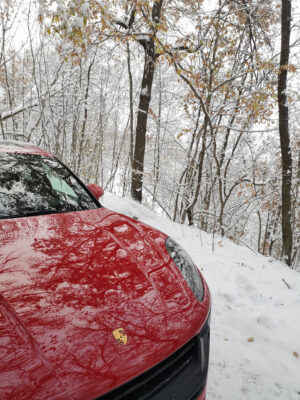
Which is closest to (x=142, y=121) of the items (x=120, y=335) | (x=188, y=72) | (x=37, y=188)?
(x=188, y=72)

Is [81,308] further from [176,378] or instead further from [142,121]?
[142,121]

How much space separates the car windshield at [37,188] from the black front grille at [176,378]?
1344 millimetres

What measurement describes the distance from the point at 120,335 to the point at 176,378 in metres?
0.38

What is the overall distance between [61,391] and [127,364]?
258mm

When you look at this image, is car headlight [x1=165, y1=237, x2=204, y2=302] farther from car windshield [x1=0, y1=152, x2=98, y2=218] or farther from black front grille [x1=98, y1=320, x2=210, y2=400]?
car windshield [x1=0, y1=152, x2=98, y2=218]

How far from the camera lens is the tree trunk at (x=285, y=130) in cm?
404

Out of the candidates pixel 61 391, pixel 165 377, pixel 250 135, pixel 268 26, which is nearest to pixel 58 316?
pixel 61 391

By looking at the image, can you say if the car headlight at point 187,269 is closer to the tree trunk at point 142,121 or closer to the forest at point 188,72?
the forest at point 188,72

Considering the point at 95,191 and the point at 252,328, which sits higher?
the point at 95,191

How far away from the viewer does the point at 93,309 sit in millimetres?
1110

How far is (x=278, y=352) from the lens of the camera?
2.07m

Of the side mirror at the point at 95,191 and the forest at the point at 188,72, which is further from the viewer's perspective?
the forest at the point at 188,72

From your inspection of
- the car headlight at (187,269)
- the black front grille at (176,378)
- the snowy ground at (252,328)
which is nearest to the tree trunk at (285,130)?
the snowy ground at (252,328)

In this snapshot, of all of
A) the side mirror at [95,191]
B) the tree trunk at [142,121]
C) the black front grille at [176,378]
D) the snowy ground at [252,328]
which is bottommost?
the snowy ground at [252,328]
